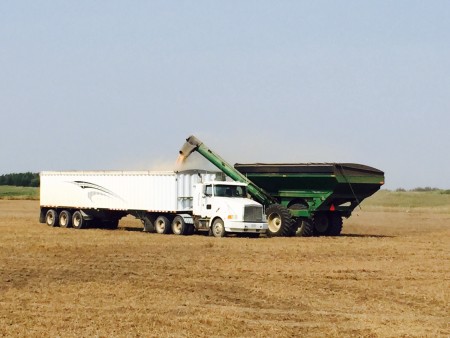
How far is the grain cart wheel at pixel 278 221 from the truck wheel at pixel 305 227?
0.77 metres

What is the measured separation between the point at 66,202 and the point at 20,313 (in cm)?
3092

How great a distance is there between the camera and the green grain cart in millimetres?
38031

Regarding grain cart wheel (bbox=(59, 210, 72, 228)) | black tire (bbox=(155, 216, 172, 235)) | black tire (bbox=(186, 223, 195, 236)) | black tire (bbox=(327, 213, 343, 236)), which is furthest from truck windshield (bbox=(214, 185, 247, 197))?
grain cart wheel (bbox=(59, 210, 72, 228))

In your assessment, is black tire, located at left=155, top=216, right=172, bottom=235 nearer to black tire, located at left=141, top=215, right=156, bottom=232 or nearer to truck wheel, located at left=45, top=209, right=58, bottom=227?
black tire, located at left=141, top=215, right=156, bottom=232

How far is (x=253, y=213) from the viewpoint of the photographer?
3741 centimetres

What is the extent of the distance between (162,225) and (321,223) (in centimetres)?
729

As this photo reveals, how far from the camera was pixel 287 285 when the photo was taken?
20594 mm

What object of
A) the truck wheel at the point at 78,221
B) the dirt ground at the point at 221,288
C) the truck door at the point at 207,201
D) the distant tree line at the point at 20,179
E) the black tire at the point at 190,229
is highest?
the distant tree line at the point at 20,179

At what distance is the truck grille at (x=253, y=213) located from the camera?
37188 millimetres

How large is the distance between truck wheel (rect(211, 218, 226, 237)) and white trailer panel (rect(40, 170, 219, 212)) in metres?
2.28

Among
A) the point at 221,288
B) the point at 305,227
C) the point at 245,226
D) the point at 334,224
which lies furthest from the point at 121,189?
the point at 221,288

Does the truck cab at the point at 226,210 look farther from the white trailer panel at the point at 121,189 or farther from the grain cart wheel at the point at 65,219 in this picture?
the grain cart wheel at the point at 65,219

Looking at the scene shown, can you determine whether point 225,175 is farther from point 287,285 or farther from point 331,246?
point 287,285

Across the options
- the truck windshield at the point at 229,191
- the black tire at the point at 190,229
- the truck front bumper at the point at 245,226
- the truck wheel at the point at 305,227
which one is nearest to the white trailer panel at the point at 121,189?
the black tire at the point at 190,229
